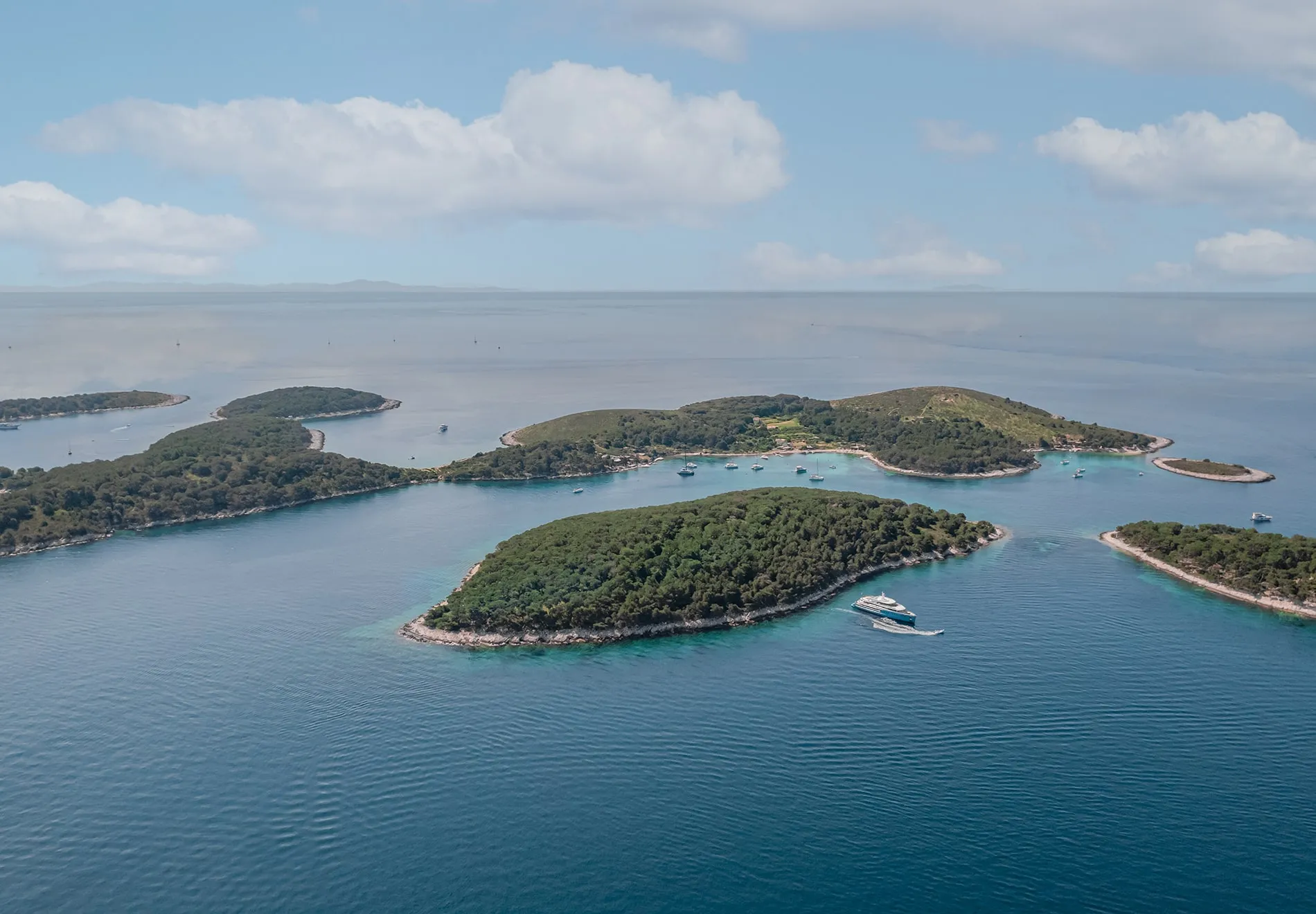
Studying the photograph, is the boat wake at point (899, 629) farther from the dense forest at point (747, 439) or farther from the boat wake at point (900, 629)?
the dense forest at point (747, 439)

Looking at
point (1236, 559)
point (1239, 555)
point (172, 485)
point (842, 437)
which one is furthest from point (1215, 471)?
point (172, 485)

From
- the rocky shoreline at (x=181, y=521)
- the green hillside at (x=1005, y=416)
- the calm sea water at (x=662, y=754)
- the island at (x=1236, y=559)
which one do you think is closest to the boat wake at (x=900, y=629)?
the calm sea water at (x=662, y=754)

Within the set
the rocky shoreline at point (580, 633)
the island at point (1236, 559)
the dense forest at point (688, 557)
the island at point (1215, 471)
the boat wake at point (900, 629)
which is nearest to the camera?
the rocky shoreline at point (580, 633)

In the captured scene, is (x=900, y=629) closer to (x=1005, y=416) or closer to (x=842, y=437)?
(x=842, y=437)

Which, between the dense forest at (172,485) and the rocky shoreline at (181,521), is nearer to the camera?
the rocky shoreline at (181,521)

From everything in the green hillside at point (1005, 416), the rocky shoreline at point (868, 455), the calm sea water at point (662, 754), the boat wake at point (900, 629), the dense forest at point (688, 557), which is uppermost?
the green hillside at point (1005, 416)

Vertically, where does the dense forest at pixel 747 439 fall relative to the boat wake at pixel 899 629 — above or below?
above
